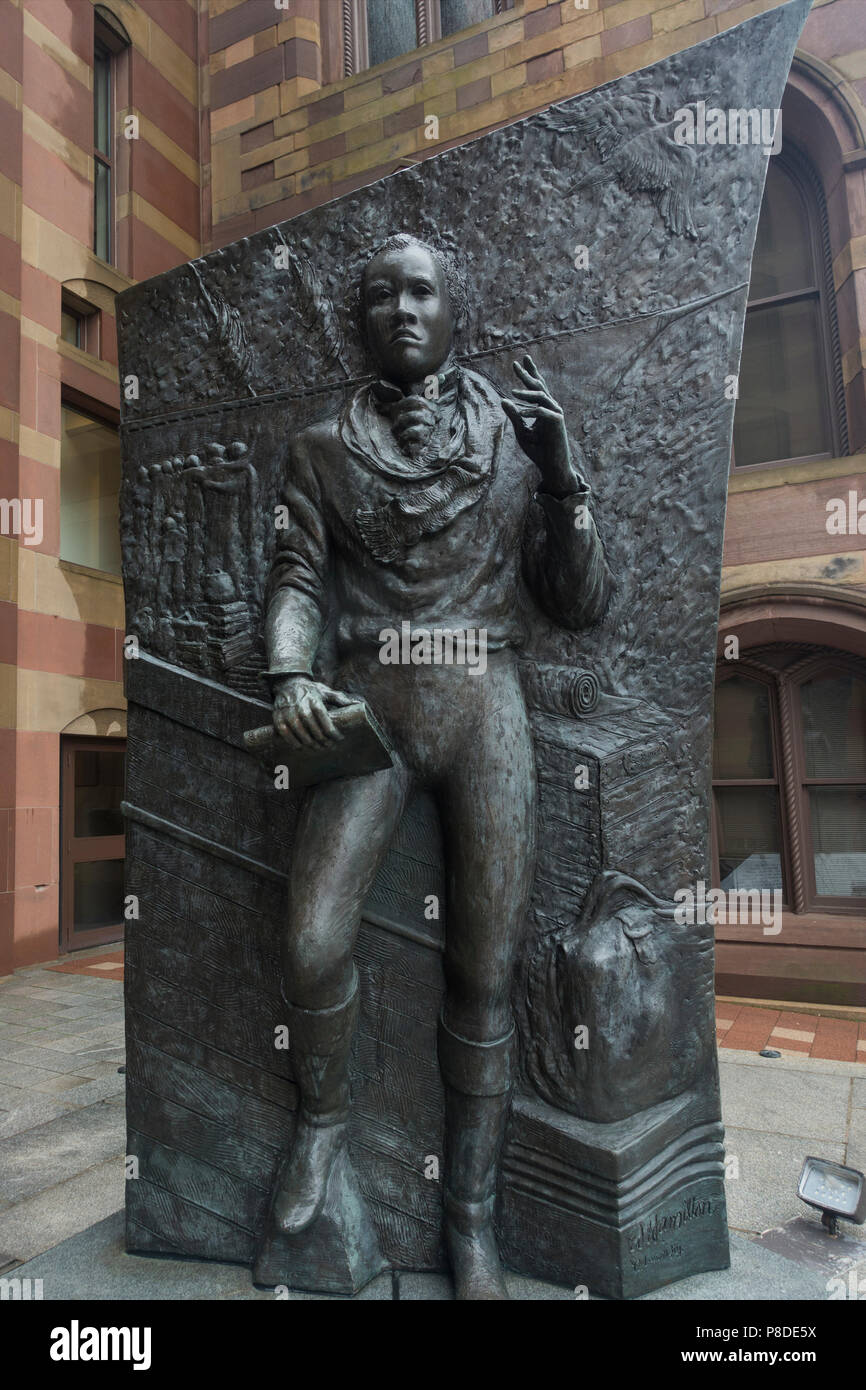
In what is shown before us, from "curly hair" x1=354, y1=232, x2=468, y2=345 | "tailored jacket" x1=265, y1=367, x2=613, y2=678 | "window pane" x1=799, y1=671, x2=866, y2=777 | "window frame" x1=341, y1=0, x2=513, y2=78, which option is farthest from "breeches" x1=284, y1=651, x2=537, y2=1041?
"window frame" x1=341, y1=0, x2=513, y2=78

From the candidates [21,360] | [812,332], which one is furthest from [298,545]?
[21,360]

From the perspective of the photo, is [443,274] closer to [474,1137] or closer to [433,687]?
[433,687]

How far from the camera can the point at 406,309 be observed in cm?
278

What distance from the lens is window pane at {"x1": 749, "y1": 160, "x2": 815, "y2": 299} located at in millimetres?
8008

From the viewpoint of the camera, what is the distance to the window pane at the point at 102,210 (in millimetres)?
11039

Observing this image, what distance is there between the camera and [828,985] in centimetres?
727

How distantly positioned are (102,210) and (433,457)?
1072 cm

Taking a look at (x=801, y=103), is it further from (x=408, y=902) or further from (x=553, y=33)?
(x=408, y=902)

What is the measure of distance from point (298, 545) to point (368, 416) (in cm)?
49

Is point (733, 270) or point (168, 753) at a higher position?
point (733, 270)

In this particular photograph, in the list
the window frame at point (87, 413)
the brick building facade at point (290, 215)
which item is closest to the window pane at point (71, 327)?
the brick building facade at point (290, 215)

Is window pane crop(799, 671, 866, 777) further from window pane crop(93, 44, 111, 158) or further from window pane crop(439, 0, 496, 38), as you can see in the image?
window pane crop(93, 44, 111, 158)

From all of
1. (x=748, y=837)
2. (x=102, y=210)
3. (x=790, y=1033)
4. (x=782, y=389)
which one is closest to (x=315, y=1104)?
(x=790, y=1033)

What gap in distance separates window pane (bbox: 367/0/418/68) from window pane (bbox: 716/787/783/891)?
8494 mm
